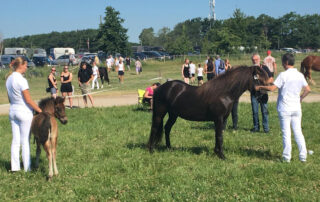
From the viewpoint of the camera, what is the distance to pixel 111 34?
50.4 metres

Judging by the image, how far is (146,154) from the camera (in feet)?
24.1

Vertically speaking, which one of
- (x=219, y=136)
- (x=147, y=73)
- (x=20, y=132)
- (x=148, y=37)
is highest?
(x=148, y=37)

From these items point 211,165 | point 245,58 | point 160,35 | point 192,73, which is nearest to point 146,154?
point 211,165

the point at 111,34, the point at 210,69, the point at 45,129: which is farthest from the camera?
the point at 111,34

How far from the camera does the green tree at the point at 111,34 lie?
167ft

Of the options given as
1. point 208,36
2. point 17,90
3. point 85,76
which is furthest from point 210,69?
point 208,36

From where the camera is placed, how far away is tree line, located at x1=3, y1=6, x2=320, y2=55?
Answer: 51.4 metres

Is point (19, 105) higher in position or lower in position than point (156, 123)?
higher

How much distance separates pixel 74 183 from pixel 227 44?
48.4 meters

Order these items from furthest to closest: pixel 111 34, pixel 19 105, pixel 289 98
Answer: pixel 111 34 < pixel 289 98 < pixel 19 105

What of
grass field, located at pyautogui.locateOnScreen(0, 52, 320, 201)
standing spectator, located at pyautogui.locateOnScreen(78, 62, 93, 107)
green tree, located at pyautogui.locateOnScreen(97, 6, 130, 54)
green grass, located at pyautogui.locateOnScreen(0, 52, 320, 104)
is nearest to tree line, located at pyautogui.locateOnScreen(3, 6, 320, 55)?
green tree, located at pyautogui.locateOnScreen(97, 6, 130, 54)

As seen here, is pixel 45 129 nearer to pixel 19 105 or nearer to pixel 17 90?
pixel 19 105

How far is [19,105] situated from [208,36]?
80159 mm

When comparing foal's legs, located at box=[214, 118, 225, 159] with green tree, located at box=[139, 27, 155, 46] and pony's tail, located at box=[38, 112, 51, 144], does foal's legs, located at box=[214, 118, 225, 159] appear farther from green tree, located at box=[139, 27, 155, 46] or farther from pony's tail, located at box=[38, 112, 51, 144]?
green tree, located at box=[139, 27, 155, 46]
